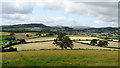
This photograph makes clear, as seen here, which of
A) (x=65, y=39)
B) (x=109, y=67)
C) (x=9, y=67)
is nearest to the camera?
(x=109, y=67)

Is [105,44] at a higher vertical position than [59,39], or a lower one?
lower

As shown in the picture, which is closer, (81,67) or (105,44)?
(81,67)

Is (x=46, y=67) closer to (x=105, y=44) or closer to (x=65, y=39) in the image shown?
(x=65, y=39)

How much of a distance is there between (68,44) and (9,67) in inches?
1962

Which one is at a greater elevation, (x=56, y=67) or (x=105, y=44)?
(x=56, y=67)

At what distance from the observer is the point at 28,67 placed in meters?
21.8

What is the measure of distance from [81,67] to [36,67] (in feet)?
23.4

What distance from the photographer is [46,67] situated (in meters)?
21.6

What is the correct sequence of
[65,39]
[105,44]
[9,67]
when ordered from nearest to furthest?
[9,67] < [65,39] < [105,44]

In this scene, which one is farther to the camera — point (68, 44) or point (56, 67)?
point (68, 44)

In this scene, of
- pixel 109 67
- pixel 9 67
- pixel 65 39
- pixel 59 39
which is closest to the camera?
pixel 109 67

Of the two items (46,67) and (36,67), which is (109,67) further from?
(36,67)

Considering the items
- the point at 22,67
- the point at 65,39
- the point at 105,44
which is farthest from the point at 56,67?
the point at 105,44

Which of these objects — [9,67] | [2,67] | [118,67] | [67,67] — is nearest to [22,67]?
[9,67]
